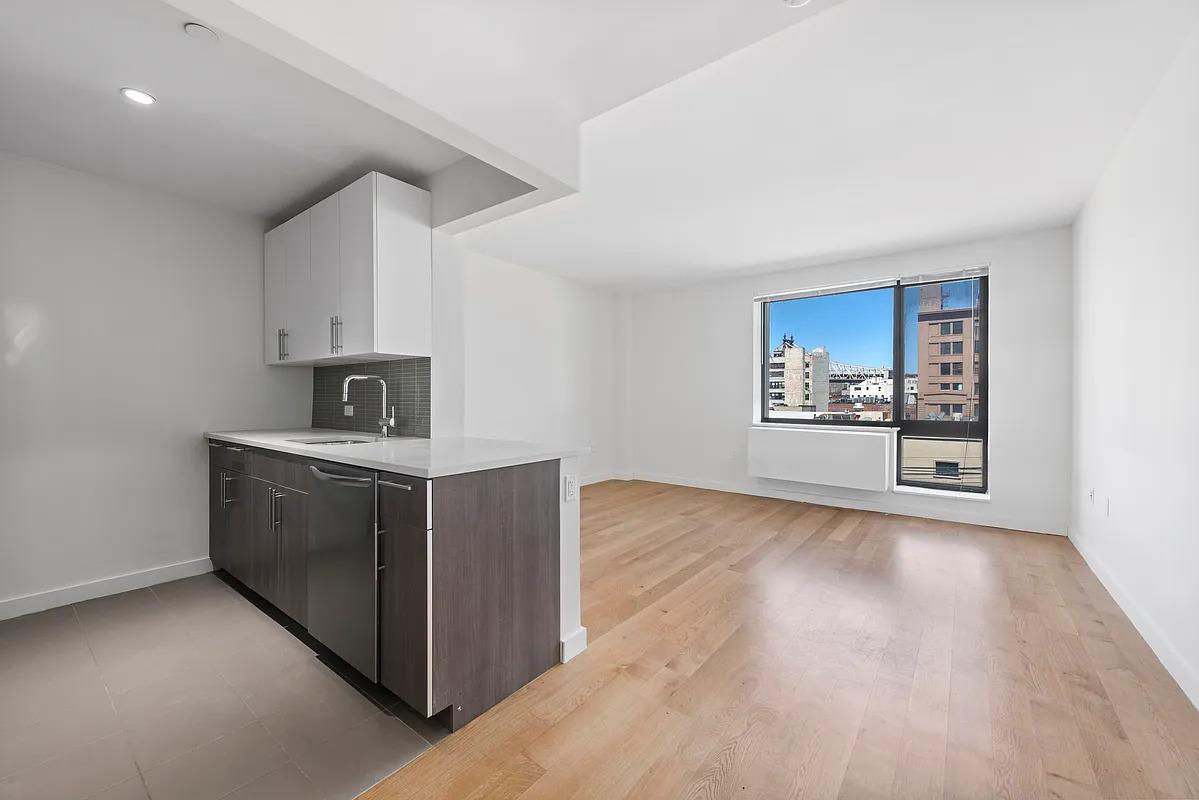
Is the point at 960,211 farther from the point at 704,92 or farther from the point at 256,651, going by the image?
the point at 256,651

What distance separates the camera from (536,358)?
5.48 m

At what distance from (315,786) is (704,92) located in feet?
9.49

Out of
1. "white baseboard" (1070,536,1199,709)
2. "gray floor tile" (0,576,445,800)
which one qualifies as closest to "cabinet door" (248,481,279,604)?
"gray floor tile" (0,576,445,800)

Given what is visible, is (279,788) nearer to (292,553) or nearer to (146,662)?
(292,553)

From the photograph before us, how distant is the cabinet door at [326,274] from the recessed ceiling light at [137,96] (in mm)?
870

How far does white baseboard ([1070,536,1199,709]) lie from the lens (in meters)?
1.86

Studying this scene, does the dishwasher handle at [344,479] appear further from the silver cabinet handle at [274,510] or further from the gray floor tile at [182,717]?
the gray floor tile at [182,717]

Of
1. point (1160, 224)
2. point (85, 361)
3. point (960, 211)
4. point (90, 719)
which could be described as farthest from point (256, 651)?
point (960, 211)

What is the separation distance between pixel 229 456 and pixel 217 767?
198cm

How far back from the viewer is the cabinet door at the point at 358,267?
9.15 ft

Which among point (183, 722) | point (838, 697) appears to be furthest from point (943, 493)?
point (183, 722)

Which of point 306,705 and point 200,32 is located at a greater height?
point 200,32

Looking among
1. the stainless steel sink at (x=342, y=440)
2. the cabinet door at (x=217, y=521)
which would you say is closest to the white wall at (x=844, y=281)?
the stainless steel sink at (x=342, y=440)

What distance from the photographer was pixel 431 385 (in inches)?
126
